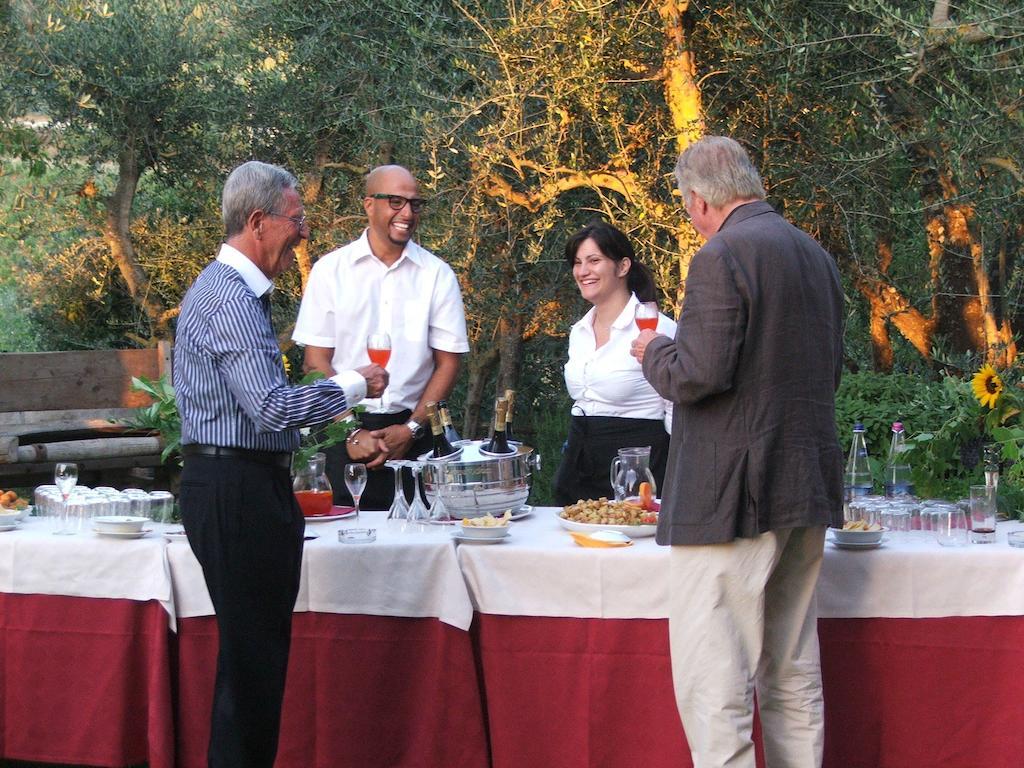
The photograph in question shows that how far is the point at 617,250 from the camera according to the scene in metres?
4.50

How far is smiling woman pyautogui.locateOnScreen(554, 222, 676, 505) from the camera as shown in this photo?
434cm

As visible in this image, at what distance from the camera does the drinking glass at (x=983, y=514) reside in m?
3.34

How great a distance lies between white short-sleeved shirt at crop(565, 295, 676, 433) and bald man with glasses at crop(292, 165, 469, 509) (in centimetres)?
47

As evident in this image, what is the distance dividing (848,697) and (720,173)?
1.44 meters

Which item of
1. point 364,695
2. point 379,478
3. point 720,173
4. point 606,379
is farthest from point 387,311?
point 720,173

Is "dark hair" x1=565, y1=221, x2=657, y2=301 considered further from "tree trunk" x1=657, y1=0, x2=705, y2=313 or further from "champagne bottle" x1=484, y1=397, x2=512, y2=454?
"tree trunk" x1=657, y1=0, x2=705, y2=313

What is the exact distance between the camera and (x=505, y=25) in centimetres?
652

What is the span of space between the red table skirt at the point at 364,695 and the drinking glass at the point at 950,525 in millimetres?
1336

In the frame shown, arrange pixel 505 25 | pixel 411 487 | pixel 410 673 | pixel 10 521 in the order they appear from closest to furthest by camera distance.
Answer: pixel 410 673, pixel 10 521, pixel 411 487, pixel 505 25

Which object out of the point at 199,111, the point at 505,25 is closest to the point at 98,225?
the point at 199,111

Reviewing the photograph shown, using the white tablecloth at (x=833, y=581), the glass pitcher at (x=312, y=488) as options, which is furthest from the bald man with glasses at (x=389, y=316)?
the white tablecloth at (x=833, y=581)

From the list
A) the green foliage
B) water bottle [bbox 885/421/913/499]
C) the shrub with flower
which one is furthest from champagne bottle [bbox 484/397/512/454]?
the shrub with flower

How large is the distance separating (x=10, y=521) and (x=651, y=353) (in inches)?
82.4

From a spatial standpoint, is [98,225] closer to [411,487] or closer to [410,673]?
[411,487]
